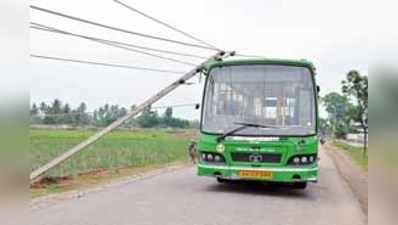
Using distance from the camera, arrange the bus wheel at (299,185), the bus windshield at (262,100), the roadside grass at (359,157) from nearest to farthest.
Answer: the roadside grass at (359,157)
the bus windshield at (262,100)
the bus wheel at (299,185)

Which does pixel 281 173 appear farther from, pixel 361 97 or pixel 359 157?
pixel 359 157

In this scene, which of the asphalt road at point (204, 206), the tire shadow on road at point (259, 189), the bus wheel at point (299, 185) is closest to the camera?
the asphalt road at point (204, 206)

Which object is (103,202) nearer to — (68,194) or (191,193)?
(68,194)

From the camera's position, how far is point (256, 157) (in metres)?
8.49

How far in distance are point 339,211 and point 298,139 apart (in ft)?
4.78

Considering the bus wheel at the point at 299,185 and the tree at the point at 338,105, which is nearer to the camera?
the bus wheel at the point at 299,185

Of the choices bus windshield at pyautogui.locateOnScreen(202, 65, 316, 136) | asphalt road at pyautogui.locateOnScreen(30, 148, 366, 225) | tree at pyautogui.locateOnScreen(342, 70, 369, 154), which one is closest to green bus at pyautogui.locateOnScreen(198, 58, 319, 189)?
bus windshield at pyautogui.locateOnScreen(202, 65, 316, 136)

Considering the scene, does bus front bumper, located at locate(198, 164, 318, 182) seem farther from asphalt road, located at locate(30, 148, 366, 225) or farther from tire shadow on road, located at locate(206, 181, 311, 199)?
tire shadow on road, located at locate(206, 181, 311, 199)

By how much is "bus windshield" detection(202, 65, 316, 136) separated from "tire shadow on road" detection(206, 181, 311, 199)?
1.35 metres

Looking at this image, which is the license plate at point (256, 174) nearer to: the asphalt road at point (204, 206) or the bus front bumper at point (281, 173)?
the bus front bumper at point (281, 173)

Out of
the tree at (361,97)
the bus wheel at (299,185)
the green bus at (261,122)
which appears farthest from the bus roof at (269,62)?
the tree at (361,97)

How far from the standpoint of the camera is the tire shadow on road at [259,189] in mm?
9164

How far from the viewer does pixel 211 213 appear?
22.6 ft

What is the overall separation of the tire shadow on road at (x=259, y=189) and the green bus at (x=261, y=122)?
68 cm
